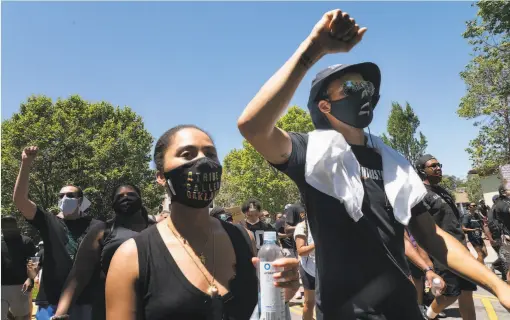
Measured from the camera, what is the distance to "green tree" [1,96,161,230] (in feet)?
89.5

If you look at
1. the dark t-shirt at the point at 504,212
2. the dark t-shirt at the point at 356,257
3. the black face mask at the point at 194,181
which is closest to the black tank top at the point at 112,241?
the black face mask at the point at 194,181

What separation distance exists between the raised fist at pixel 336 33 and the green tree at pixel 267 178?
38634 millimetres

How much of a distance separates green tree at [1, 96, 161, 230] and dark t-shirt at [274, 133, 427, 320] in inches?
1108

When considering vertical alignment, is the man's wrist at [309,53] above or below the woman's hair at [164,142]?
above

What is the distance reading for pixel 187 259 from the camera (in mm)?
1827

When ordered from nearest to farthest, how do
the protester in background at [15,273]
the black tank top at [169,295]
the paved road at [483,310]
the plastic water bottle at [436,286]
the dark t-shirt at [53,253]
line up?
the black tank top at [169,295], the plastic water bottle at [436,286], the dark t-shirt at [53,253], the protester in background at [15,273], the paved road at [483,310]

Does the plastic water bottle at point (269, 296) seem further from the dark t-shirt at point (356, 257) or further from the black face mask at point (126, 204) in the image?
the black face mask at point (126, 204)

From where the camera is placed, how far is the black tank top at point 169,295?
165cm

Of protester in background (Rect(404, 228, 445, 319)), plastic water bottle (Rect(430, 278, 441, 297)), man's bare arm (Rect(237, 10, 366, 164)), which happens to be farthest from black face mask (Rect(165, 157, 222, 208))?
plastic water bottle (Rect(430, 278, 441, 297))

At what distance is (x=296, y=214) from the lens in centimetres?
782

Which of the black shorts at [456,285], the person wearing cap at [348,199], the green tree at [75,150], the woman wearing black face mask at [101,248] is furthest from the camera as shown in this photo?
the green tree at [75,150]

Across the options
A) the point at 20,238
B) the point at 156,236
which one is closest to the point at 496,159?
the point at 20,238

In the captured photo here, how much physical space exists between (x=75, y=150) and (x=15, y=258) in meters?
24.1

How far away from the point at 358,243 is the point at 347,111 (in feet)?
2.23
